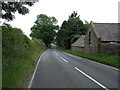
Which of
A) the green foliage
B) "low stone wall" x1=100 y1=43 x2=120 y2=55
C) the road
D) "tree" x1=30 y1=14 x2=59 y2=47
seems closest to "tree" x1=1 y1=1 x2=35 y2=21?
the green foliage

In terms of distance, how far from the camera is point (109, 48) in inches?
1320

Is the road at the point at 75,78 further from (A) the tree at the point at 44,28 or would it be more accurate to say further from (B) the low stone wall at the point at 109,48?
(A) the tree at the point at 44,28

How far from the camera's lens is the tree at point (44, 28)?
96250mm

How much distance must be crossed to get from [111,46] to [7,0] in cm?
2317

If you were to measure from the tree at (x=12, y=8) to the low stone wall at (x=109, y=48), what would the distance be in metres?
21.2

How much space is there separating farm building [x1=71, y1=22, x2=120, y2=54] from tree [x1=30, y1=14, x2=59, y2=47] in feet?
184

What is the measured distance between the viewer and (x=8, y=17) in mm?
14781

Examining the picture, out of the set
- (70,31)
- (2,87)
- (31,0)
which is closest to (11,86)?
(2,87)

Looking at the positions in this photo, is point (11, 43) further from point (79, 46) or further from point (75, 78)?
point (79, 46)

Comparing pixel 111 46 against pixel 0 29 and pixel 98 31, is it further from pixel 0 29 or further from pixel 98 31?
pixel 0 29

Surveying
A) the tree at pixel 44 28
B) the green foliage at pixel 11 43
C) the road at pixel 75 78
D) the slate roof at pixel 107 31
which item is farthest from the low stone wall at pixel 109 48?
the tree at pixel 44 28

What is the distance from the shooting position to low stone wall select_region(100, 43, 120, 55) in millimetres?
33062

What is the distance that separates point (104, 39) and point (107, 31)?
3053mm

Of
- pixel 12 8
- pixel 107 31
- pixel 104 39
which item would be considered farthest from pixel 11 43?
pixel 107 31
